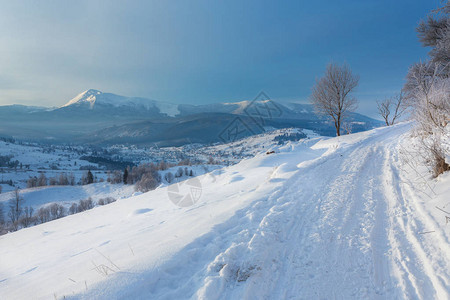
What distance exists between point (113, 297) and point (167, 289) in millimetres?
668

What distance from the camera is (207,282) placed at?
265 centimetres

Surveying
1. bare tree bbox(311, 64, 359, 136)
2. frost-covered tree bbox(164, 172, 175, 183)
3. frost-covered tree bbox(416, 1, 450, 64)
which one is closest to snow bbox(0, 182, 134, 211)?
frost-covered tree bbox(164, 172, 175, 183)

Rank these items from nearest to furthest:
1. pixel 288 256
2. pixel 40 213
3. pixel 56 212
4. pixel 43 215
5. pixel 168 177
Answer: pixel 288 256 < pixel 40 213 < pixel 43 215 < pixel 56 212 < pixel 168 177

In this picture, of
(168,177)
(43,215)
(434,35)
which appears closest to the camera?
(434,35)

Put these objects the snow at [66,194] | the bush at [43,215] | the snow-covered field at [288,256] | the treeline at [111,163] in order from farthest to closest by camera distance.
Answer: the treeline at [111,163]
the snow at [66,194]
the bush at [43,215]
the snow-covered field at [288,256]

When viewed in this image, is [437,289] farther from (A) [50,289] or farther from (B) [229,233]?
(A) [50,289]

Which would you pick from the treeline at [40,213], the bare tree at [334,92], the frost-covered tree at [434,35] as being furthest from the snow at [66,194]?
the frost-covered tree at [434,35]

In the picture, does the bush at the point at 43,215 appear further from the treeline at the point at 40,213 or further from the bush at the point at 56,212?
the bush at the point at 56,212

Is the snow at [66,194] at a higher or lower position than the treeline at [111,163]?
lower

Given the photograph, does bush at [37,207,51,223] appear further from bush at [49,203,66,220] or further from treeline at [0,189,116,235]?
bush at [49,203,66,220]

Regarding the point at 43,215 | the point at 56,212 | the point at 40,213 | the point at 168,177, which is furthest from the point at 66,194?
the point at 168,177

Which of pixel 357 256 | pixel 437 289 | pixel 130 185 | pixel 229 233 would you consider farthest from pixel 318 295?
pixel 130 185

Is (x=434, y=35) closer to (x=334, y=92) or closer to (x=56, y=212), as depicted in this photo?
(x=334, y=92)

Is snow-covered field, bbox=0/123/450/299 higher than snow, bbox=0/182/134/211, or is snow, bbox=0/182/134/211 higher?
snow-covered field, bbox=0/123/450/299
